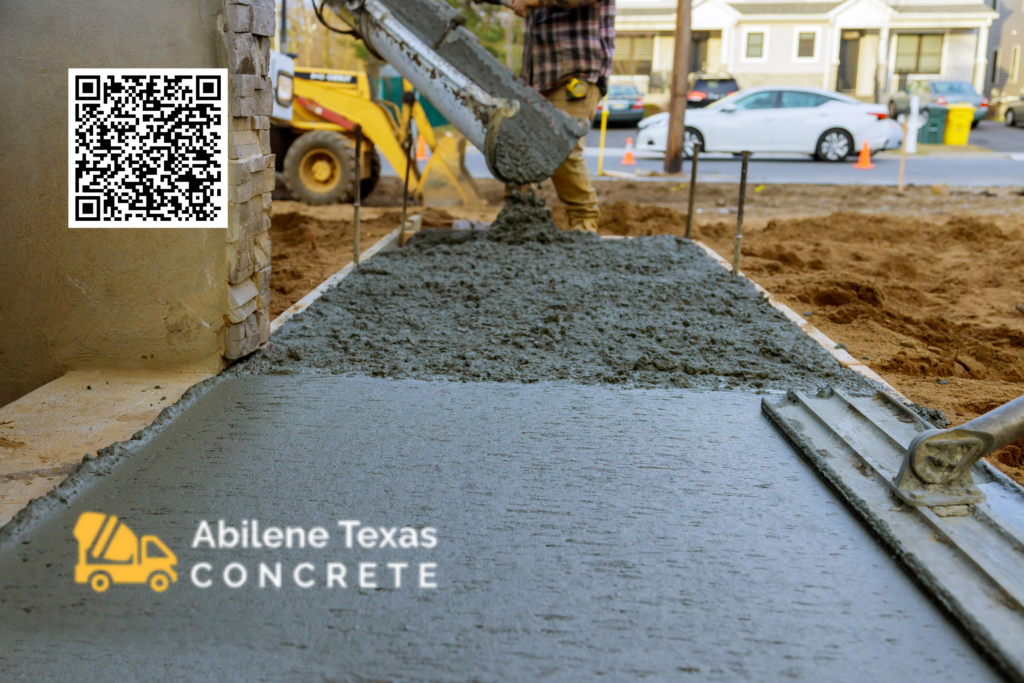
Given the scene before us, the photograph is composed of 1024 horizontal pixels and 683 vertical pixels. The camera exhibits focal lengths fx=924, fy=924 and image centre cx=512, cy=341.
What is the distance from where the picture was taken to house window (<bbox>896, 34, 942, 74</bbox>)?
132 feet

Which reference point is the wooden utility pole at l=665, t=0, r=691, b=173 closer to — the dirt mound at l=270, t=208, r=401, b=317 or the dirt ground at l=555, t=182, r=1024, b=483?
the dirt ground at l=555, t=182, r=1024, b=483

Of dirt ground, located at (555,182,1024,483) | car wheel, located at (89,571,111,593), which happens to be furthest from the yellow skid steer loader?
car wheel, located at (89,571,111,593)

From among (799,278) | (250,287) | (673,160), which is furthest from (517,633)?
(673,160)

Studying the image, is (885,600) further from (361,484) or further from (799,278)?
(799,278)

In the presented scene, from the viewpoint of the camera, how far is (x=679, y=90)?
50.1 feet

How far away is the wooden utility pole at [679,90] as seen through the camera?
14938 mm

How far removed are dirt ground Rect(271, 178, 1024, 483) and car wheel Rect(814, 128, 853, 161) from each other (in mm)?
5133

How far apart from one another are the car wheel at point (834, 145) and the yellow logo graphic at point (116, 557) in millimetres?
17074

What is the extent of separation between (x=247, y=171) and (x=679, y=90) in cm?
1242

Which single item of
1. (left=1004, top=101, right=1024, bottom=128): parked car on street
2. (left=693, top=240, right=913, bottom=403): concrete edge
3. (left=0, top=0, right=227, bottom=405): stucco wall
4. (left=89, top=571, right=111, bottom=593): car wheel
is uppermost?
(left=1004, top=101, right=1024, bottom=128): parked car on street

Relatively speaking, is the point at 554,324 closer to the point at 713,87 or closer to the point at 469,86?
the point at 469,86

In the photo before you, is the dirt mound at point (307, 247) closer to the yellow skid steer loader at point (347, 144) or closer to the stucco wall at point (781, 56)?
the yellow skid steer loader at point (347, 144)

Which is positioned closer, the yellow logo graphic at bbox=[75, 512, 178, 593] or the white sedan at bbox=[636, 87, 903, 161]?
the yellow logo graphic at bbox=[75, 512, 178, 593]

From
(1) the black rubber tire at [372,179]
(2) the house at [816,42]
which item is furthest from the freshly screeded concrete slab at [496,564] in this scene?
(2) the house at [816,42]
